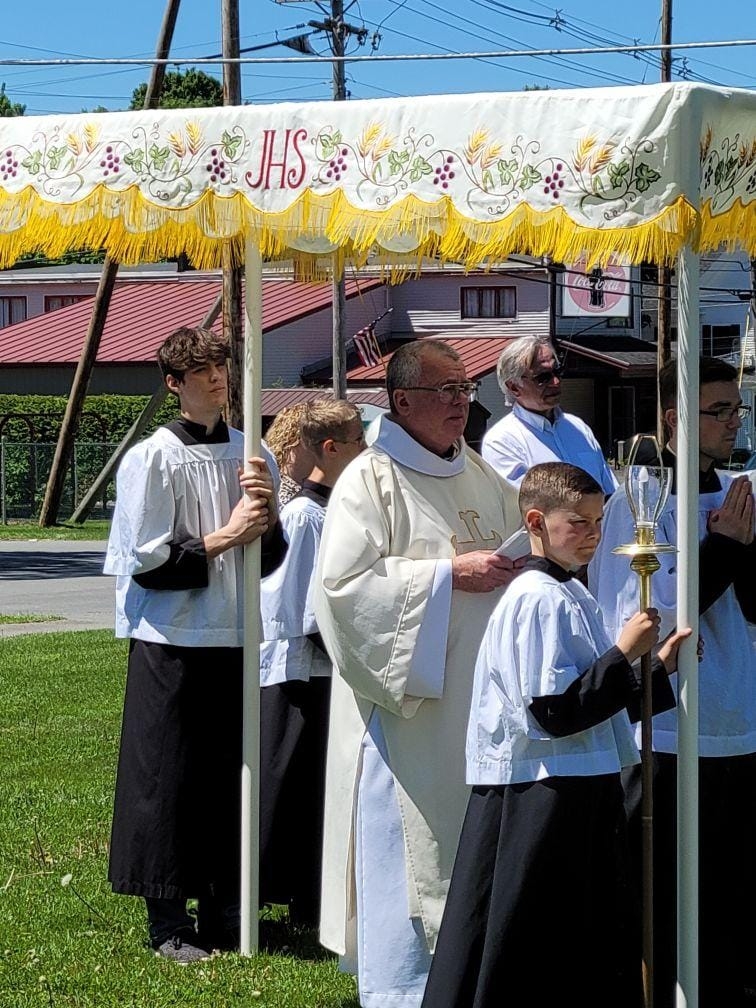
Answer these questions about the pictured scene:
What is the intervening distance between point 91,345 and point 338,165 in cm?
1985

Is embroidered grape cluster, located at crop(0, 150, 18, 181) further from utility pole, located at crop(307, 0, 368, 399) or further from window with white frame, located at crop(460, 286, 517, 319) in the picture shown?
A: window with white frame, located at crop(460, 286, 517, 319)

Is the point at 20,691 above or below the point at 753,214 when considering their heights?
below

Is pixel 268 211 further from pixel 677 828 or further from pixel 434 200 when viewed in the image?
pixel 677 828

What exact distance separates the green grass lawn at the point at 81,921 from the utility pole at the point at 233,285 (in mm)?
7872

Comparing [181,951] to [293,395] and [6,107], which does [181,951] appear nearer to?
[293,395]

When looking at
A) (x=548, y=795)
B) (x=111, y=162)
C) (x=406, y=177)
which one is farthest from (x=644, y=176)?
(x=111, y=162)

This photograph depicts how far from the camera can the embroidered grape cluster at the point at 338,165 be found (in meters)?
4.62

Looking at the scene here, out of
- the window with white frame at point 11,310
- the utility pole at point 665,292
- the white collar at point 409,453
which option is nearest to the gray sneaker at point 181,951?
the white collar at point 409,453

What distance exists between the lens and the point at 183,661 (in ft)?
18.4

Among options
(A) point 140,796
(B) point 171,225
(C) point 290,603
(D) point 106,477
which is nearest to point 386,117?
(B) point 171,225

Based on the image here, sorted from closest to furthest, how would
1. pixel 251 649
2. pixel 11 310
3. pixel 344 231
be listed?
pixel 344 231 < pixel 251 649 < pixel 11 310

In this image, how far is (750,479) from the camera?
A: 4773 millimetres

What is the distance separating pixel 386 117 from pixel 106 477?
2638cm

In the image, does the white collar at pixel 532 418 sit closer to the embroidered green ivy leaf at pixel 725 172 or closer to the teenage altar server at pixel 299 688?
the teenage altar server at pixel 299 688
